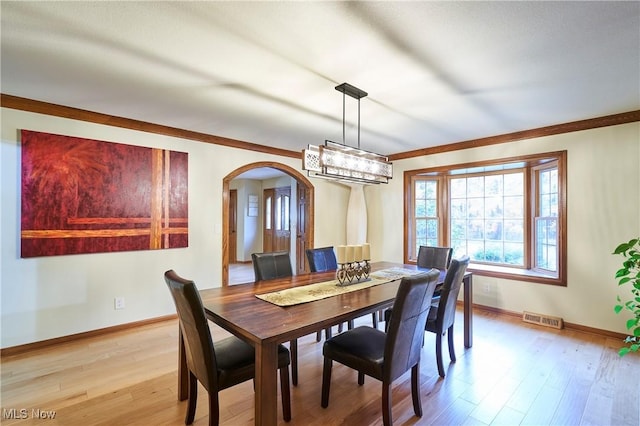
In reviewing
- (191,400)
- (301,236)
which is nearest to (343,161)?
(191,400)

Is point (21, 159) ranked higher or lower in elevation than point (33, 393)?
higher

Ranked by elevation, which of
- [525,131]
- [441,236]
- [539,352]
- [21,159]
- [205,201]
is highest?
[525,131]

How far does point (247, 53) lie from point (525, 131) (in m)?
3.65

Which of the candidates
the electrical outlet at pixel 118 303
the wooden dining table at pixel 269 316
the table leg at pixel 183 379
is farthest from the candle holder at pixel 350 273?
the electrical outlet at pixel 118 303

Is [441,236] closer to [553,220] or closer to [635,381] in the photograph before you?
[553,220]

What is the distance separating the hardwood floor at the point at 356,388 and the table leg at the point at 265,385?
0.65 m

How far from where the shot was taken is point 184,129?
388cm

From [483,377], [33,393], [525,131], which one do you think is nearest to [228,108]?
[33,393]

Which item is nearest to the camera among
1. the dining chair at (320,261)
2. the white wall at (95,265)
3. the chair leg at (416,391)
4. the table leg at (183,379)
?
the chair leg at (416,391)

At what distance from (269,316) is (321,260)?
1.76 m

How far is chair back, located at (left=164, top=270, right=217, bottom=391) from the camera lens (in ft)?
5.15

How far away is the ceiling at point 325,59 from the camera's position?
1679 mm

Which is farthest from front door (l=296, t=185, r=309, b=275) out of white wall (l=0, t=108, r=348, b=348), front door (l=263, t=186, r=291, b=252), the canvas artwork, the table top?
the table top

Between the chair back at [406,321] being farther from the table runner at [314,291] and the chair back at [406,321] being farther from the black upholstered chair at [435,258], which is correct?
the black upholstered chair at [435,258]
